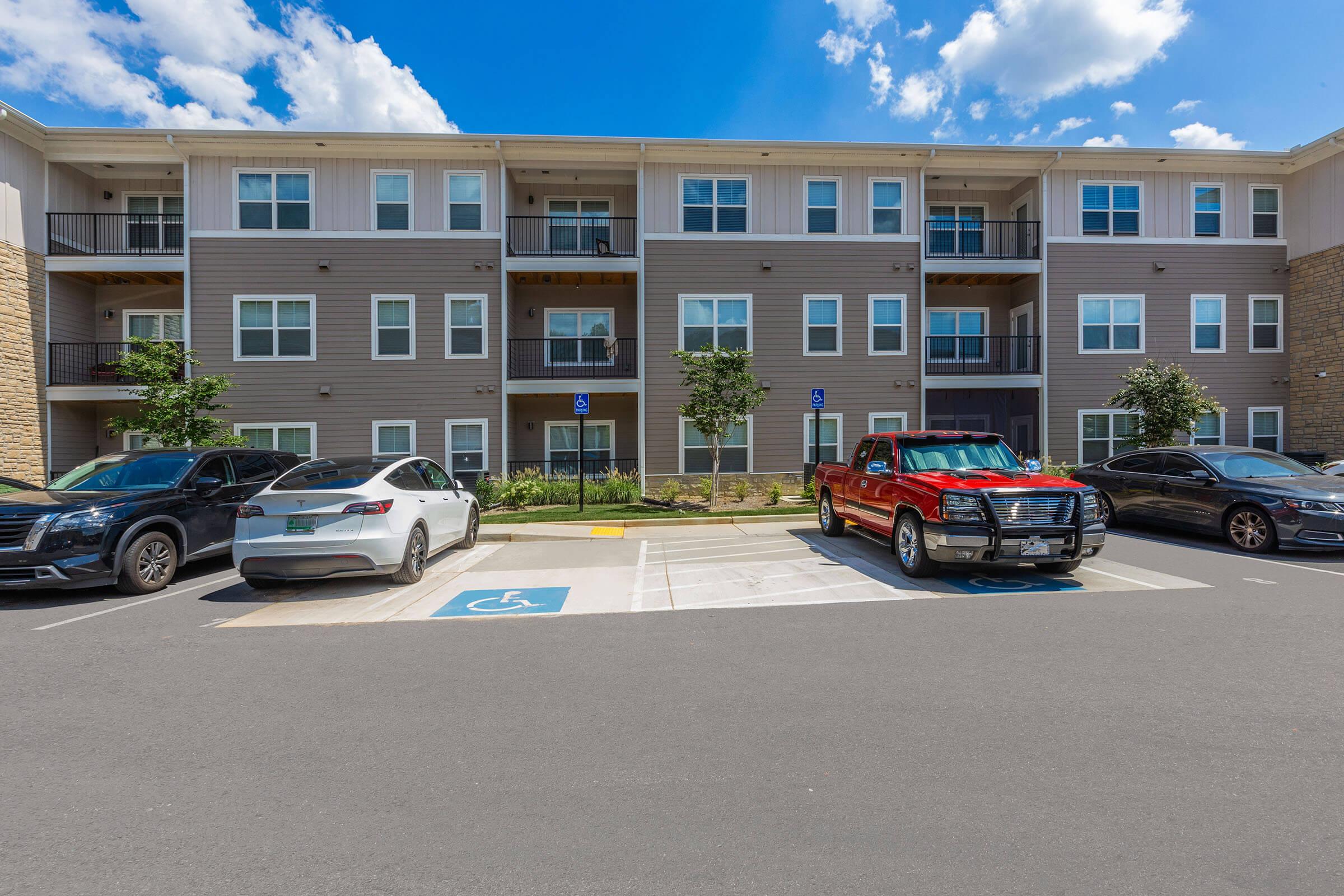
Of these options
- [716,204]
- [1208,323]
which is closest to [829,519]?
[716,204]

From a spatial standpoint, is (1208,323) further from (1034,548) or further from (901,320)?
(1034,548)

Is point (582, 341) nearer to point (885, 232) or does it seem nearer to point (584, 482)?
point (584, 482)

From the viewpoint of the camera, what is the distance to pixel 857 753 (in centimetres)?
351

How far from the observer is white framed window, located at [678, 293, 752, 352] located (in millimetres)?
17938

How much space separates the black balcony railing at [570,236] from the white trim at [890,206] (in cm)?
686

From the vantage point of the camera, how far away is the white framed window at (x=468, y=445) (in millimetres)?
17422

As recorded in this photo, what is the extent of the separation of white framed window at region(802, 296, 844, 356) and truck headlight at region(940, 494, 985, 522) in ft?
36.7

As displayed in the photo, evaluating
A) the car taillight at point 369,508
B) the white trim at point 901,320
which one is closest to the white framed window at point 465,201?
the white trim at point 901,320

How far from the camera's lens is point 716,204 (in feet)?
59.1

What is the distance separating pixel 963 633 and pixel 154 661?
6.90 meters

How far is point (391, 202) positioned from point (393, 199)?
0.10m

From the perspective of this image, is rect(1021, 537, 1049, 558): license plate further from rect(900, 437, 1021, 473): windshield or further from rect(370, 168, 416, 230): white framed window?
rect(370, 168, 416, 230): white framed window

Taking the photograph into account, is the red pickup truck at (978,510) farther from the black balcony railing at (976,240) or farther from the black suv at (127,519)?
the black balcony railing at (976,240)

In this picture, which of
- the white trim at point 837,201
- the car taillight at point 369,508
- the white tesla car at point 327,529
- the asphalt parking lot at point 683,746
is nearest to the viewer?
the asphalt parking lot at point 683,746
